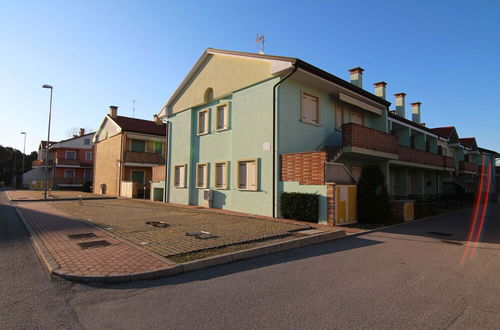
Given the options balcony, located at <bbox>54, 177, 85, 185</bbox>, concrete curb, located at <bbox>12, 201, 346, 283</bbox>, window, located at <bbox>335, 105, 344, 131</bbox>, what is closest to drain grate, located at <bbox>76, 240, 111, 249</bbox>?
concrete curb, located at <bbox>12, 201, 346, 283</bbox>

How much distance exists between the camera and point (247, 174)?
14492 mm

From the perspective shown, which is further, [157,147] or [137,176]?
[157,147]

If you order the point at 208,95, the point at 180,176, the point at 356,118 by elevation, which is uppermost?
the point at 208,95

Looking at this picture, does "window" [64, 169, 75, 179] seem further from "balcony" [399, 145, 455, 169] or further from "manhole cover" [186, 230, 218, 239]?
"balcony" [399, 145, 455, 169]

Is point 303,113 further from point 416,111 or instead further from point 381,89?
point 416,111

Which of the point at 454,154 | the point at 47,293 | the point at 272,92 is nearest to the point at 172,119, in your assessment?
the point at 272,92

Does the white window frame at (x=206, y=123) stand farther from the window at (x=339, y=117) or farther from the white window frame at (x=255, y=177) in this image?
the window at (x=339, y=117)

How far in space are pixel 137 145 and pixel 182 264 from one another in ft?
90.8

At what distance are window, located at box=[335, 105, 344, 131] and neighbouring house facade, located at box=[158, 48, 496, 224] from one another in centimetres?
5

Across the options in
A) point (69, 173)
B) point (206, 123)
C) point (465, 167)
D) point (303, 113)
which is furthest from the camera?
point (69, 173)

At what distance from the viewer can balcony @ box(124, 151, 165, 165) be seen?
94.6 feet

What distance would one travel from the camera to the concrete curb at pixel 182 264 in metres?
4.86

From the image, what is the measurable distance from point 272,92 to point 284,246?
796 cm

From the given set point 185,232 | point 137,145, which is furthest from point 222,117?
point 137,145
